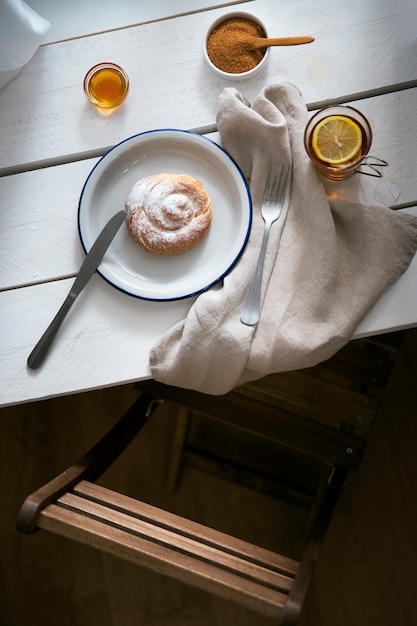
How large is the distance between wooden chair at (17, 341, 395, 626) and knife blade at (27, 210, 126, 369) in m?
0.19

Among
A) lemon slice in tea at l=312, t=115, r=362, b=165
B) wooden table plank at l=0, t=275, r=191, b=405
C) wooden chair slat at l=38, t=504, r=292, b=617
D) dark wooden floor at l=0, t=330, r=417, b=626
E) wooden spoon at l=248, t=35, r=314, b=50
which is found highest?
wooden spoon at l=248, t=35, r=314, b=50

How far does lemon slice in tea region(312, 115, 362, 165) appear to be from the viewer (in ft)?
3.15

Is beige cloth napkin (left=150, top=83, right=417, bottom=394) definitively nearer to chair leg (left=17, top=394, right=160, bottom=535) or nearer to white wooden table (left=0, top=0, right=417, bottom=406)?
white wooden table (left=0, top=0, right=417, bottom=406)

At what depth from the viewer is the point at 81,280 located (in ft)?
3.25

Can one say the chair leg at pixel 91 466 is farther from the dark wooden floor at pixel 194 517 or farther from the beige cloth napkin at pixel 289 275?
the dark wooden floor at pixel 194 517

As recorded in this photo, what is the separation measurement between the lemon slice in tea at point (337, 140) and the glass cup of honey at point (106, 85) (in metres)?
0.33

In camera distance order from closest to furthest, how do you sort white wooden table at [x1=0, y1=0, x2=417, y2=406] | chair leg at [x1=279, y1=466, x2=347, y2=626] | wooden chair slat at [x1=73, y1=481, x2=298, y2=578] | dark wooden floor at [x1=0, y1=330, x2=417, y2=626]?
chair leg at [x1=279, y1=466, x2=347, y2=626]
wooden chair slat at [x1=73, y1=481, x2=298, y2=578]
white wooden table at [x1=0, y1=0, x2=417, y2=406]
dark wooden floor at [x1=0, y1=330, x2=417, y2=626]

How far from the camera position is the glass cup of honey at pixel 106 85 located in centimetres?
104

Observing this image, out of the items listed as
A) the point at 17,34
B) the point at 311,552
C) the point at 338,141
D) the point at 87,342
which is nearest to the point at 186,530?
the point at 311,552

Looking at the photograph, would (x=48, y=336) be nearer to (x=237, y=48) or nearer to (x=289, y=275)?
(x=289, y=275)

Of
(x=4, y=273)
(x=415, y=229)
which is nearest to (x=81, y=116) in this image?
(x=4, y=273)

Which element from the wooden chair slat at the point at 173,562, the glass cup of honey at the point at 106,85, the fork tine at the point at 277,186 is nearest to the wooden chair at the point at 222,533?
the wooden chair slat at the point at 173,562

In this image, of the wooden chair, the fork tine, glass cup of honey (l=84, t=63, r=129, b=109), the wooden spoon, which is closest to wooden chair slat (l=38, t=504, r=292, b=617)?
the wooden chair

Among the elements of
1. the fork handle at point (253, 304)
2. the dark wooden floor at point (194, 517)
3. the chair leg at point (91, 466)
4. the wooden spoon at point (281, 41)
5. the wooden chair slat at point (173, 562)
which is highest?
the wooden spoon at point (281, 41)
